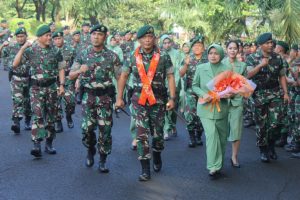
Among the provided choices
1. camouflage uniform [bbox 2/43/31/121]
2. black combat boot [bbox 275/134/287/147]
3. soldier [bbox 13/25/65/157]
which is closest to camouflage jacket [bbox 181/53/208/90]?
black combat boot [bbox 275/134/287/147]

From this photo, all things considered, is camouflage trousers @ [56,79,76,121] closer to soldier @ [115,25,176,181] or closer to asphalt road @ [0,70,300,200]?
asphalt road @ [0,70,300,200]

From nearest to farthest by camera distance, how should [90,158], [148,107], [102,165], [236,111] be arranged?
1. [148,107]
2. [102,165]
3. [90,158]
4. [236,111]

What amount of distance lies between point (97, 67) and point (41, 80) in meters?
1.32

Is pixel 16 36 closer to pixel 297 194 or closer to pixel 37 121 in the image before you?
pixel 37 121

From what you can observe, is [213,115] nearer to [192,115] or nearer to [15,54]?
[192,115]

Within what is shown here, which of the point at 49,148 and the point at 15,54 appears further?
the point at 15,54

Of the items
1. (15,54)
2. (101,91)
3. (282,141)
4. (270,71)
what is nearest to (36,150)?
(101,91)

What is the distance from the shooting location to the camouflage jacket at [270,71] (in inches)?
301

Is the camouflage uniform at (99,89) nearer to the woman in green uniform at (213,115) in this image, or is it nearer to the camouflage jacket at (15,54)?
the woman in green uniform at (213,115)

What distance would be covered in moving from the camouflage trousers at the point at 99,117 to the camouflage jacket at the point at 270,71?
234 cm

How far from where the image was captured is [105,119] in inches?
273

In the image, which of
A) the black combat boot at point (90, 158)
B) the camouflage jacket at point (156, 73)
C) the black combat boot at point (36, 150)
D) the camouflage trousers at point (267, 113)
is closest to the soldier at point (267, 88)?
the camouflage trousers at point (267, 113)

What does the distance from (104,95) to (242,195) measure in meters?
2.26

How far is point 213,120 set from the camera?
6.87 metres
